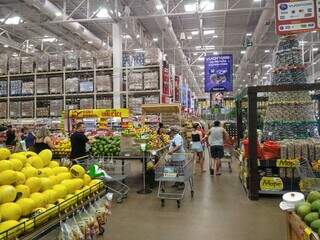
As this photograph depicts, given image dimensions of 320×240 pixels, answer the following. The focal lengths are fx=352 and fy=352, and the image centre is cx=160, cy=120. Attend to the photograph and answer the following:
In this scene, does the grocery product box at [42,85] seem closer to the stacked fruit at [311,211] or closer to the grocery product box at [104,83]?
the grocery product box at [104,83]

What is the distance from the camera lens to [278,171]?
733 cm

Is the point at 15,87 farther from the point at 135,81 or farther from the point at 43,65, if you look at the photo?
the point at 135,81

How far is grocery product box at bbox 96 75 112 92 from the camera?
12102 millimetres

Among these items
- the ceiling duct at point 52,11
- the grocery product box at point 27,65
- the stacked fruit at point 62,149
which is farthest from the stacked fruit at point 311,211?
the grocery product box at point 27,65

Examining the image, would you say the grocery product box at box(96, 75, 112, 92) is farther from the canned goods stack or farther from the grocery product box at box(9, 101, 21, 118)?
the canned goods stack

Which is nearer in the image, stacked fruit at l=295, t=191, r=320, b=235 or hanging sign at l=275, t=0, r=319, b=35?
stacked fruit at l=295, t=191, r=320, b=235

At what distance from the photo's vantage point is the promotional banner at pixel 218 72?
51.8ft

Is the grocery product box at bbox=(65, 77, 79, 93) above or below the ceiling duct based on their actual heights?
below

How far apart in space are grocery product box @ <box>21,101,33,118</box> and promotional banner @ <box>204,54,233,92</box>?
7621mm

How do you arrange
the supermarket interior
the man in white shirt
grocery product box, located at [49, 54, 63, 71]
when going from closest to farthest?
the supermarket interior < the man in white shirt < grocery product box, located at [49, 54, 63, 71]

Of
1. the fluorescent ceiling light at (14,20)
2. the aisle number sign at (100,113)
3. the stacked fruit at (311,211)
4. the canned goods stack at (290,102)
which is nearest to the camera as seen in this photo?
the stacked fruit at (311,211)

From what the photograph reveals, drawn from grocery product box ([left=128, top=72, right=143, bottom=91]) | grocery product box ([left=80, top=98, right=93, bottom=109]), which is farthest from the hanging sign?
grocery product box ([left=80, top=98, right=93, bottom=109])

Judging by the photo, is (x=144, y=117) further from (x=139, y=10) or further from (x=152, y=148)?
(x=139, y=10)

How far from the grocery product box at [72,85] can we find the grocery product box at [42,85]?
80 centimetres
